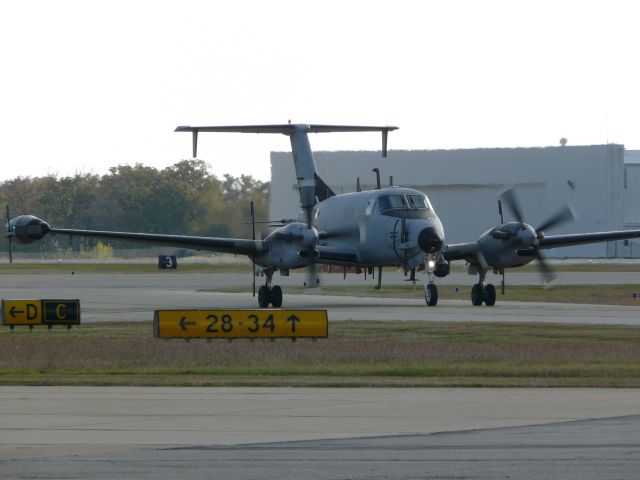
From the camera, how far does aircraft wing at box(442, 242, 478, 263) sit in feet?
146

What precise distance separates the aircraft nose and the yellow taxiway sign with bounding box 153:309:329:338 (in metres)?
13.7

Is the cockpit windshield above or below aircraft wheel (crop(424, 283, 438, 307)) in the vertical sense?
above

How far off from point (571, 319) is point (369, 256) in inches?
386

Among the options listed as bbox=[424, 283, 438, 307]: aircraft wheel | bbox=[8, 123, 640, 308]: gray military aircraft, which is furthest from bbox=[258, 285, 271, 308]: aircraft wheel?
bbox=[424, 283, 438, 307]: aircraft wheel

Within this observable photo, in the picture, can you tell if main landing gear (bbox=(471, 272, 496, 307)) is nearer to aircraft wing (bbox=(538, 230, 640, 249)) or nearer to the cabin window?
aircraft wing (bbox=(538, 230, 640, 249))

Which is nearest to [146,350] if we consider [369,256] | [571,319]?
[571,319]

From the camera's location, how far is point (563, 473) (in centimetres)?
1184

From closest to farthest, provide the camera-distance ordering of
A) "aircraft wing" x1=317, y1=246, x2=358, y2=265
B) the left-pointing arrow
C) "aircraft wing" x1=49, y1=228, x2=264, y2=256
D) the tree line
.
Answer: the left-pointing arrow, "aircraft wing" x1=49, y1=228, x2=264, y2=256, "aircraft wing" x1=317, y1=246, x2=358, y2=265, the tree line

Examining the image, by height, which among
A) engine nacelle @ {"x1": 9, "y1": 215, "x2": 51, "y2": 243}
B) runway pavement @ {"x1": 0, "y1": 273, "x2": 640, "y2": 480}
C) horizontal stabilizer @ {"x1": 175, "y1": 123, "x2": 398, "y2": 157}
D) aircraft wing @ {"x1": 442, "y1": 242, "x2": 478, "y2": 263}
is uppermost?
horizontal stabilizer @ {"x1": 175, "y1": 123, "x2": 398, "y2": 157}

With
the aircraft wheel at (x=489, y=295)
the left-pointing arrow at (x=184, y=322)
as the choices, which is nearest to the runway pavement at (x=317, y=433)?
the left-pointing arrow at (x=184, y=322)

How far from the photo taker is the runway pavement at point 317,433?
12.3m

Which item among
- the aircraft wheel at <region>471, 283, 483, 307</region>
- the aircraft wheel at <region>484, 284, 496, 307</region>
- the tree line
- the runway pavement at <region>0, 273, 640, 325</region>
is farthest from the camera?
the tree line

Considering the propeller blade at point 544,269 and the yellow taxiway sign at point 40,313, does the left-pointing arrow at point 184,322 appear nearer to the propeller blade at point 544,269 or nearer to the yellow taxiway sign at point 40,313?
the yellow taxiway sign at point 40,313

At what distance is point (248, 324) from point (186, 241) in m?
17.3
